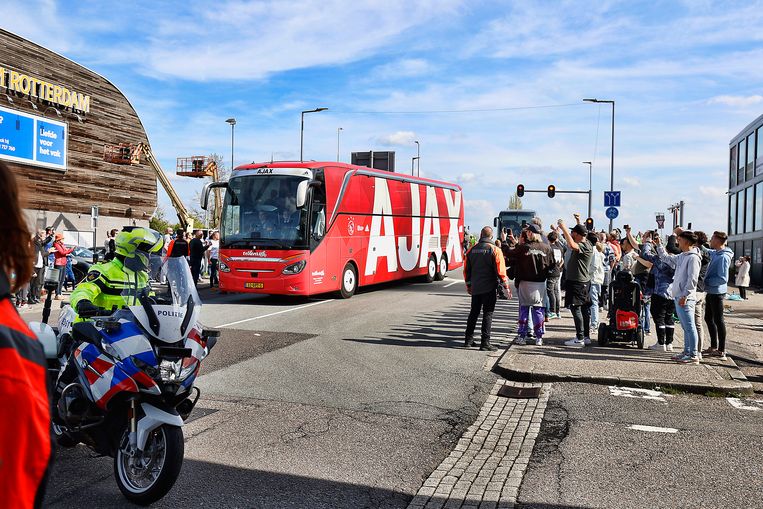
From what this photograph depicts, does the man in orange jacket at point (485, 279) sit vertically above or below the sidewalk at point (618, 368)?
above

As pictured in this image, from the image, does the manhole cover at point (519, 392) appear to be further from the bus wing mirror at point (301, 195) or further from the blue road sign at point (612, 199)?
the blue road sign at point (612, 199)

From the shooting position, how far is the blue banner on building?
1126 inches

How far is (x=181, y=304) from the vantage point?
14.9 ft

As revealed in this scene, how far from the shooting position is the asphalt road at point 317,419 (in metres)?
→ 4.64

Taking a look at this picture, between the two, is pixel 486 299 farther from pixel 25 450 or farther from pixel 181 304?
pixel 25 450

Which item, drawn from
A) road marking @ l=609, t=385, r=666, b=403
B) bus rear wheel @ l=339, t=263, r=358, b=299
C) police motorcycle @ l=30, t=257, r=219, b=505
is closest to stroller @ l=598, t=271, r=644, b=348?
road marking @ l=609, t=385, r=666, b=403

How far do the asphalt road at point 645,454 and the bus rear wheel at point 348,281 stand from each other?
11683 mm

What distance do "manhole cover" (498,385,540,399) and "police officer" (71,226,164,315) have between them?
4.21m

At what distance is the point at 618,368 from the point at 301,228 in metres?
9.67

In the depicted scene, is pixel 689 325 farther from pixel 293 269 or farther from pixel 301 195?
pixel 293 269

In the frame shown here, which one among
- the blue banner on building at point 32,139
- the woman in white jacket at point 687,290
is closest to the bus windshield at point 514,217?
the blue banner on building at point 32,139

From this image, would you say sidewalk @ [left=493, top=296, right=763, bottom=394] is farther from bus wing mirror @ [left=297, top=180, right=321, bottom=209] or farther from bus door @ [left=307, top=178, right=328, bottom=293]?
bus door @ [left=307, top=178, right=328, bottom=293]

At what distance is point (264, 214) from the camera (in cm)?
1739

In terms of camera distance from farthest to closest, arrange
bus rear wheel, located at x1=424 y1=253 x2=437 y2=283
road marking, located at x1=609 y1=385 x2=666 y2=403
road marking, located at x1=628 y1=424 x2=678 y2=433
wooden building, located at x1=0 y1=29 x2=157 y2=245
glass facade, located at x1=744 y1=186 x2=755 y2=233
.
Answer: glass facade, located at x1=744 y1=186 x2=755 y2=233, wooden building, located at x1=0 y1=29 x2=157 y2=245, bus rear wheel, located at x1=424 y1=253 x2=437 y2=283, road marking, located at x1=609 y1=385 x2=666 y2=403, road marking, located at x1=628 y1=424 x2=678 y2=433
